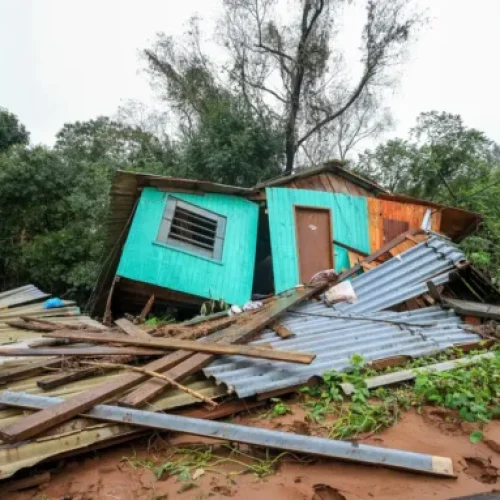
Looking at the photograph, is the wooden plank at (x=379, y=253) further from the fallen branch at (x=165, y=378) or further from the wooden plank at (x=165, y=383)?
the fallen branch at (x=165, y=378)

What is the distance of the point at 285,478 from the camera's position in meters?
2.24

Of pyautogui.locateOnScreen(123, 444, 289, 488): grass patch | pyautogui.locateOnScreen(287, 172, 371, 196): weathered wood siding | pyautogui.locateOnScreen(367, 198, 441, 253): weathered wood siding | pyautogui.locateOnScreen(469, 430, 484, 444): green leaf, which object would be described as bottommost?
pyautogui.locateOnScreen(123, 444, 289, 488): grass patch

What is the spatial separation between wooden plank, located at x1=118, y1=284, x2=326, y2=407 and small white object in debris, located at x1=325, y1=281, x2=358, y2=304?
0.75 ft

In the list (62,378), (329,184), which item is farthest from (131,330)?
(329,184)

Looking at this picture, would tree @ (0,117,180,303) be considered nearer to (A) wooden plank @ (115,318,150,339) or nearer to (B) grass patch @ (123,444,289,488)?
(A) wooden plank @ (115,318,150,339)

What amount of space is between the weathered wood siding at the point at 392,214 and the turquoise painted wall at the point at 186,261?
3194mm

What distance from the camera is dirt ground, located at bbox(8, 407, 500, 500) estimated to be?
6.95 feet

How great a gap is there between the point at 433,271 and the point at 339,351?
336 cm

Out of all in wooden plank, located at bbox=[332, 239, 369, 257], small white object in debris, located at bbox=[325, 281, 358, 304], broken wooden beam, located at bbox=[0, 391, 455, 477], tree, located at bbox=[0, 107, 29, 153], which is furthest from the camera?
tree, located at bbox=[0, 107, 29, 153]

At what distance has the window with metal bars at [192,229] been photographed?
8133 millimetres

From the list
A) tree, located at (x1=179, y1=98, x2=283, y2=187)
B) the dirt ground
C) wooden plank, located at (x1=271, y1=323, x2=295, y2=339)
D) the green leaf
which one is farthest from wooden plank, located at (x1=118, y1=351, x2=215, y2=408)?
tree, located at (x1=179, y1=98, x2=283, y2=187)

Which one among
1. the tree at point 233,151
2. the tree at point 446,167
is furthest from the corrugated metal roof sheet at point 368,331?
the tree at point 233,151

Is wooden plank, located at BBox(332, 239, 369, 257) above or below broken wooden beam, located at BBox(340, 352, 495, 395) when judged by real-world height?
above

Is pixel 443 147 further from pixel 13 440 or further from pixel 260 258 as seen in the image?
pixel 13 440
